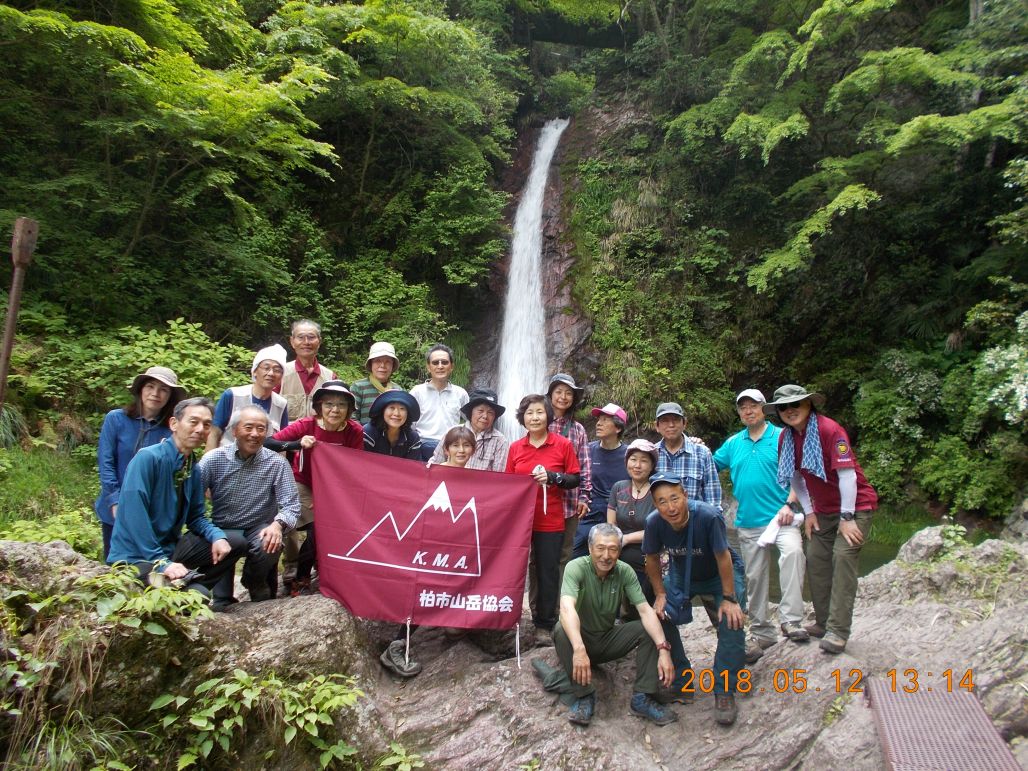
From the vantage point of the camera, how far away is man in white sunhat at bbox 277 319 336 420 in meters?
4.93

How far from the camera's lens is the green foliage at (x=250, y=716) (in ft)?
9.47

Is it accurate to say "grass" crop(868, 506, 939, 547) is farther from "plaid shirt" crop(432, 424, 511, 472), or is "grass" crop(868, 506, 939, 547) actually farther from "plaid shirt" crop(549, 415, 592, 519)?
"plaid shirt" crop(432, 424, 511, 472)

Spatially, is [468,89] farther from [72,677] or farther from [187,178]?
[72,677]

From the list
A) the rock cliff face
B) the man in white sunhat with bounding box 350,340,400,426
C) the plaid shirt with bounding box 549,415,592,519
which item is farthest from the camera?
the man in white sunhat with bounding box 350,340,400,426

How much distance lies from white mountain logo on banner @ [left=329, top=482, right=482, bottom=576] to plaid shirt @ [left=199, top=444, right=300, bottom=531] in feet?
1.75

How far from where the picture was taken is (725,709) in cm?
373

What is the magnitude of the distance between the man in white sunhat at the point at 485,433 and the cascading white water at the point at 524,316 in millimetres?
6846

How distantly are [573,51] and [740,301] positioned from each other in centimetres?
1351

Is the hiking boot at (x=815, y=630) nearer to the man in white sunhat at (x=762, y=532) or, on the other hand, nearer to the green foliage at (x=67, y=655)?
the man in white sunhat at (x=762, y=532)

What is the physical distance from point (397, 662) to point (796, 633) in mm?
2875

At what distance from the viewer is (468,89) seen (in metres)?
13.6

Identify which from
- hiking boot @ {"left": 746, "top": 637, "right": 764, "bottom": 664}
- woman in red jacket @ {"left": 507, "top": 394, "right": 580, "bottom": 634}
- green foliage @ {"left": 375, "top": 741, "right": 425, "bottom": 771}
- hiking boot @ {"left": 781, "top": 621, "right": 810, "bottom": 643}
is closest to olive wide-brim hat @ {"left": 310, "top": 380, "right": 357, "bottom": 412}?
woman in red jacket @ {"left": 507, "top": 394, "right": 580, "bottom": 634}

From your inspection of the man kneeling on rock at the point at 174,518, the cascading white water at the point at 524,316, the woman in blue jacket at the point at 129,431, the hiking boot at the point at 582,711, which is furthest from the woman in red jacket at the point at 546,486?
the cascading white water at the point at 524,316

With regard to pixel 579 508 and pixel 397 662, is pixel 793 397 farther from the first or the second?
pixel 397 662
